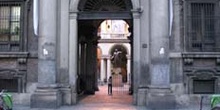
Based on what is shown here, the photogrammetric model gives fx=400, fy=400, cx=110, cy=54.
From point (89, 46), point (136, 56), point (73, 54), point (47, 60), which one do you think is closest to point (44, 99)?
point (47, 60)

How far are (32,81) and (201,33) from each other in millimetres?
8417

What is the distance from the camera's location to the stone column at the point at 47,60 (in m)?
17.9

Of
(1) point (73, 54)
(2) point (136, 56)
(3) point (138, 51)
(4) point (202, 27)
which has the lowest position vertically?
(2) point (136, 56)

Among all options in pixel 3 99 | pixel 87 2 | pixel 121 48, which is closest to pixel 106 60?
pixel 121 48

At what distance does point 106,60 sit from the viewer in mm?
62250

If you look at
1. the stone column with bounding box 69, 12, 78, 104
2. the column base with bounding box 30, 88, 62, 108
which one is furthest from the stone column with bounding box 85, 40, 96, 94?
the column base with bounding box 30, 88, 62, 108

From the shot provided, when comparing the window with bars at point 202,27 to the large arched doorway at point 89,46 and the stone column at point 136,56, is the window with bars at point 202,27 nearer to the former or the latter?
the stone column at point 136,56

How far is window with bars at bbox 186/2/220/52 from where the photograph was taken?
1881 cm

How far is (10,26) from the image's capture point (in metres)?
19.9

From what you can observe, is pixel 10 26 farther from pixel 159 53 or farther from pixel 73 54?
pixel 159 53

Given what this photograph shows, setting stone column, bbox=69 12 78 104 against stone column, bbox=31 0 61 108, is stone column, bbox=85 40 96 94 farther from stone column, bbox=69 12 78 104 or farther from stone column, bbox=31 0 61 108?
stone column, bbox=31 0 61 108

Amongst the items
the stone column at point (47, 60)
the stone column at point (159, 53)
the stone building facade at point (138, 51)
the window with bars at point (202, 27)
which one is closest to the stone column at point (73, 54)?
the stone building facade at point (138, 51)

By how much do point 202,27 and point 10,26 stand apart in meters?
9.36

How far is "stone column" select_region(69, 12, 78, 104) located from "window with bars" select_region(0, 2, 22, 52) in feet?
8.37
